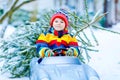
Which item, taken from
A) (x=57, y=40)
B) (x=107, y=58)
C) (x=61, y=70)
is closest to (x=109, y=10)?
(x=107, y=58)

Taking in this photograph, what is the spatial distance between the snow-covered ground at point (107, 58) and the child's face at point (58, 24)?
6.44ft

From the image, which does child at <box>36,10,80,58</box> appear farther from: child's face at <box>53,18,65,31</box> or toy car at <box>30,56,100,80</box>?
toy car at <box>30,56,100,80</box>

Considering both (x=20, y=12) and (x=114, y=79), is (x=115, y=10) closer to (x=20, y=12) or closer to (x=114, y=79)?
(x=20, y=12)

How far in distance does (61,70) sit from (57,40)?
0.85m

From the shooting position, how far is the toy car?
167 inches

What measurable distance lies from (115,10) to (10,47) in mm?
9251

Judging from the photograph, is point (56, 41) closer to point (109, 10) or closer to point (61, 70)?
point (61, 70)

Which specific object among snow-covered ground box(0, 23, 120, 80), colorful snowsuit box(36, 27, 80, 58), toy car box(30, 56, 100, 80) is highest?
colorful snowsuit box(36, 27, 80, 58)

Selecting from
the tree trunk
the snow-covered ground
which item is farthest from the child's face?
the tree trunk

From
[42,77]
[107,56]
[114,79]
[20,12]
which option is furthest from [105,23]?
[42,77]

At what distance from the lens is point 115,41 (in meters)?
11.8

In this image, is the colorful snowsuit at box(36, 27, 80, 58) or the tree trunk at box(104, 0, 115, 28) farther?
the tree trunk at box(104, 0, 115, 28)

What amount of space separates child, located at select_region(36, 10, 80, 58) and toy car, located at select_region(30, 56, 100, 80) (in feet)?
0.94

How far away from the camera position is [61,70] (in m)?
4.35
